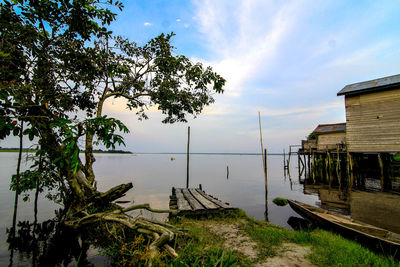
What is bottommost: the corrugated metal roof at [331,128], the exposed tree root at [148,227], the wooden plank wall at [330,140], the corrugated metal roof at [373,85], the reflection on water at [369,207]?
the reflection on water at [369,207]

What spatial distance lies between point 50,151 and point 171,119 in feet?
19.9

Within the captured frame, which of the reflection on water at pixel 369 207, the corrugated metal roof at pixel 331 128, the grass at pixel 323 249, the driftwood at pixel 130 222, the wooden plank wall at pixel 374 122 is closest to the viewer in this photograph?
the driftwood at pixel 130 222

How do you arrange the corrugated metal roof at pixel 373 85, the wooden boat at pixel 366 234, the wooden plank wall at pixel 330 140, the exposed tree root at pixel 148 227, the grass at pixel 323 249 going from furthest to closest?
the wooden plank wall at pixel 330 140 < the corrugated metal roof at pixel 373 85 < the wooden boat at pixel 366 234 < the grass at pixel 323 249 < the exposed tree root at pixel 148 227

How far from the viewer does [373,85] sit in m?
17.0

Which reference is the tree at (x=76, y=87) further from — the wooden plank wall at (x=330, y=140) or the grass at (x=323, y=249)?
the wooden plank wall at (x=330, y=140)

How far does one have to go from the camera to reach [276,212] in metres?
12.4

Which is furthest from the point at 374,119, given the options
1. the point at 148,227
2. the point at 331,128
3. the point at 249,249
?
the point at 148,227

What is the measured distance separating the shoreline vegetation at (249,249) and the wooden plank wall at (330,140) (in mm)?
20147

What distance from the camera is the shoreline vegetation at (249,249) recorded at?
405 centimetres

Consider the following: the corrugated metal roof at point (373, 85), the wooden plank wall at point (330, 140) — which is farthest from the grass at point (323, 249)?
the wooden plank wall at point (330, 140)

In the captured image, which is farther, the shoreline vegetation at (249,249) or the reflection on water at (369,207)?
the reflection on water at (369,207)

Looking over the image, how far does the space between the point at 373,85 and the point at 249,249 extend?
19331mm

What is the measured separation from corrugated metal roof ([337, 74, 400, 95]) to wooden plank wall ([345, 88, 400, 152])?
474 millimetres

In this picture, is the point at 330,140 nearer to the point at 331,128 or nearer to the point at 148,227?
the point at 331,128
